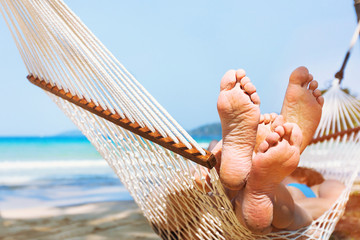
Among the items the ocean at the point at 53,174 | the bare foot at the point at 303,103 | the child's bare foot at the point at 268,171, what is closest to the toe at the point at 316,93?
the bare foot at the point at 303,103

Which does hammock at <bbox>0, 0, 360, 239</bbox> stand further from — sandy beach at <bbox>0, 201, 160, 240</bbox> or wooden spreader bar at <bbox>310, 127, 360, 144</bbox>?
wooden spreader bar at <bbox>310, 127, 360, 144</bbox>

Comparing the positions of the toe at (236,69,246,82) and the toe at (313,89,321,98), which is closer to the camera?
the toe at (236,69,246,82)

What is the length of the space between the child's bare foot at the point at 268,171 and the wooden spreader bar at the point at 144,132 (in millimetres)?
129

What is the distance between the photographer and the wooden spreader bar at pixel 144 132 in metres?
1.00

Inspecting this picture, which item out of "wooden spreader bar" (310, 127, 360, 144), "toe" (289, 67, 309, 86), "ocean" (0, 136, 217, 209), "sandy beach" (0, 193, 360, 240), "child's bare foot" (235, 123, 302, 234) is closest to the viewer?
"child's bare foot" (235, 123, 302, 234)

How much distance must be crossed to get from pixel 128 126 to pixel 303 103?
Result: 1.98 feet

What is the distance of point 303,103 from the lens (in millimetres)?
1249

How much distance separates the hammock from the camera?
1046 mm

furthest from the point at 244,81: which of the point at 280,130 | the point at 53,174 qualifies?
the point at 53,174

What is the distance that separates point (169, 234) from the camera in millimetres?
1452

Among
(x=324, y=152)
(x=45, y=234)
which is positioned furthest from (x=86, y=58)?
(x=324, y=152)

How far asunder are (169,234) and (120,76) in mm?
723

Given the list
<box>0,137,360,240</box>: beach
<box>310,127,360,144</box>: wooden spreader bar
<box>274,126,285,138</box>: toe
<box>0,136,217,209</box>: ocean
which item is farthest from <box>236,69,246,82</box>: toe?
<box>0,136,217,209</box>: ocean

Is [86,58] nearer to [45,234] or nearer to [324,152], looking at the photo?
[45,234]
